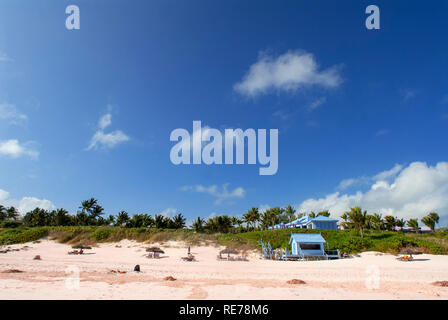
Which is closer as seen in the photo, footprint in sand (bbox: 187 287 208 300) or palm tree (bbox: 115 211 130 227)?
footprint in sand (bbox: 187 287 208 300)

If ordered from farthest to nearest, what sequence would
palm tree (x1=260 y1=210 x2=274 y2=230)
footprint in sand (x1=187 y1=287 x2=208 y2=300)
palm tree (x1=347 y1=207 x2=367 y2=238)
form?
palm tree (x1=260 y1=210 x2=274 y2=230) → palm tree (x1=347 y1=207 x2=367 y2=238) → footprint in sand (x1=187 y1=287 x2=208 y2=300)

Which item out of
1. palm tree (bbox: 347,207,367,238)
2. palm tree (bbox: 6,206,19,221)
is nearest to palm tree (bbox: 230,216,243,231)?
palm tree (bbox: 347,207,367,238)

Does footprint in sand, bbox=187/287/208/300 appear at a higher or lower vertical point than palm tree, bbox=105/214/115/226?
higher

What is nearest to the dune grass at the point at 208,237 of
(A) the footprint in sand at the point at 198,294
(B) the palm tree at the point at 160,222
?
(B) the palm tree at the point at 160,222

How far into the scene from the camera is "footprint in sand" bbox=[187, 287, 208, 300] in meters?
10.1

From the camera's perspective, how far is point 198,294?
1070cm

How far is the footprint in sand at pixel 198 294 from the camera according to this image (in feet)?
33.2

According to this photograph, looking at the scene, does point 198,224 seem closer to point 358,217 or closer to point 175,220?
point 175,220

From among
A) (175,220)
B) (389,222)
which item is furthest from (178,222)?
(389,222)

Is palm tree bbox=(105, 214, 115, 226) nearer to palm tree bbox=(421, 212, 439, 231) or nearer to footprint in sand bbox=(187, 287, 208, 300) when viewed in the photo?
footprint in sand bbox=(187, 287, 208, 300)

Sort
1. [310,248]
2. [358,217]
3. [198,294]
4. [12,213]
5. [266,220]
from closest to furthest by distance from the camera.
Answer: [198,294] → [310,248] → [358,217] → [266,220] → [12,213]

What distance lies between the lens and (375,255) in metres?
28.0

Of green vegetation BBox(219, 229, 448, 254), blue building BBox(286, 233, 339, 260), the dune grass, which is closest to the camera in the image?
blue building BBox(286, 233, 339, 260)
